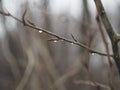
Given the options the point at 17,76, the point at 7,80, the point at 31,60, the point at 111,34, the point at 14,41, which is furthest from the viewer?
the point at 14,41

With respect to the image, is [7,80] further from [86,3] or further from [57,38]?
[57,38]

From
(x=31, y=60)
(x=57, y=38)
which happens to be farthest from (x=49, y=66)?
(x=57, y=38)

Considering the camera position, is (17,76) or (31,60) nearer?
(31,60)

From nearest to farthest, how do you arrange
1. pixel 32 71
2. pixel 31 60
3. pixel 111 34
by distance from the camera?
1. pixel 111 34
2. pixel 31 60
3. pixel 32 71

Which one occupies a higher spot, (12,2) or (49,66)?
(12,2)

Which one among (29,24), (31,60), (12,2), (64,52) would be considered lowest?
(64,52)

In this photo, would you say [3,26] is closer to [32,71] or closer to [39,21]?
[39,21]
